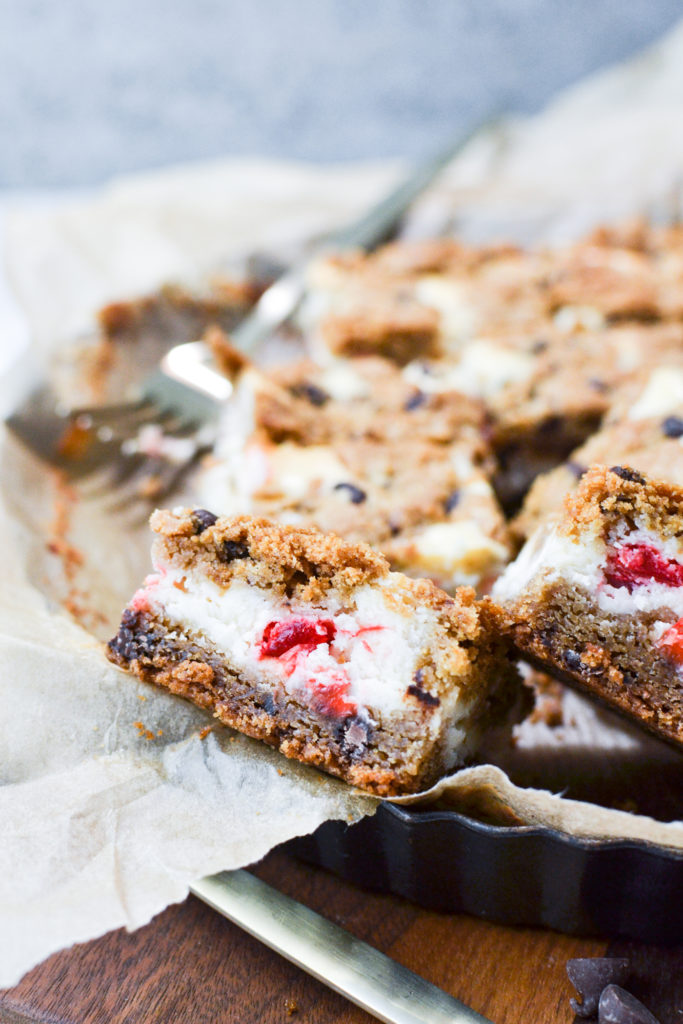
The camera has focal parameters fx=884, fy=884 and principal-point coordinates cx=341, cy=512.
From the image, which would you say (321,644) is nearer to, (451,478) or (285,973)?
(285,973)

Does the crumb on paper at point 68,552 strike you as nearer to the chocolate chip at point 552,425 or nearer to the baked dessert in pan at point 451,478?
the baked dessert in pan at point 451,478

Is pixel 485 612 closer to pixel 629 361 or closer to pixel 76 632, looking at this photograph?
pixel 76 632

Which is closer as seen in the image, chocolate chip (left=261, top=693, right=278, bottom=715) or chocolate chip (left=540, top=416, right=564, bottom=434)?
chocolate chip (left=261, top=693, right=278, bottom=715)

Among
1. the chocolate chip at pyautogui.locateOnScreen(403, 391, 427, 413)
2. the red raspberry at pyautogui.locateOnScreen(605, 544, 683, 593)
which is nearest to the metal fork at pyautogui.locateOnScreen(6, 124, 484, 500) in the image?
the chocolate chip at pyautogui.locateOnScreen(403, 391, 427, 413)

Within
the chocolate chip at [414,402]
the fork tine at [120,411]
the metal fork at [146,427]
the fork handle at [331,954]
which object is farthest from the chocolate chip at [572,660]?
the fork tine at [120,411]

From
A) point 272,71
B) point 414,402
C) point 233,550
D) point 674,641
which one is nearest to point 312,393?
point 414,402

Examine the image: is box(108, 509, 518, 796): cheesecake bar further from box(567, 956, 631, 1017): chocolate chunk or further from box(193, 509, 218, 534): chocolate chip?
box(567, 956, 631, 1017): chocolate chunk
